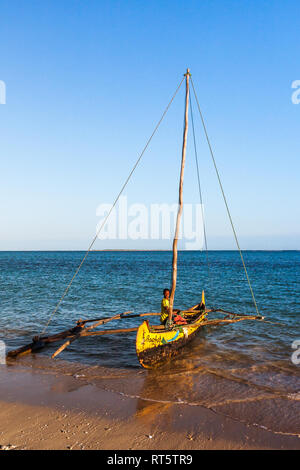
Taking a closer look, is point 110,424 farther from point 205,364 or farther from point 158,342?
point 205,364

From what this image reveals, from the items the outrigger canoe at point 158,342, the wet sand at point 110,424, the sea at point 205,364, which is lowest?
the sea at point 205,364

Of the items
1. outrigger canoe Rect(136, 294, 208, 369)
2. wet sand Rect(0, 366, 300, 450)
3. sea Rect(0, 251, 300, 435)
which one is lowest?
sea Rect(0, 251, 300, 435)

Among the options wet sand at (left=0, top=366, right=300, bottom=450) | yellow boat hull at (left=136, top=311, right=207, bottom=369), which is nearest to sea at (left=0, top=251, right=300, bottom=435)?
yellow boat hull at (left=136, top=311, right=207, bottom=369)

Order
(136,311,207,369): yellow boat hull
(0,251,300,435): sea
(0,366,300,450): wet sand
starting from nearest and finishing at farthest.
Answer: (0,366,300,450): wet sand, (0,251,300,435): sea, (136,311,207,369): yellow boat hull

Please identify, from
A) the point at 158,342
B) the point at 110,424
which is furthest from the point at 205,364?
the point at 110,424

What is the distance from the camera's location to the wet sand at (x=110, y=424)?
22.7 ft

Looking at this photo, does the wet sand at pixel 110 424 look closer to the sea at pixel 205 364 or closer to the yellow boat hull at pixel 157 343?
the sea at pixel 205 364

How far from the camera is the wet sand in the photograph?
6906 mm

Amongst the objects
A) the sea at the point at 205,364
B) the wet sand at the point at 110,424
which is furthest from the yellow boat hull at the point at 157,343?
the wet sand at the point at 110,424

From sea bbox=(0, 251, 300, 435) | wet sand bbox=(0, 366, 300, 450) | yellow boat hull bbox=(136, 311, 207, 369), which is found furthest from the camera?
yellow boat hull bbox=(136, 311, 207, 369)

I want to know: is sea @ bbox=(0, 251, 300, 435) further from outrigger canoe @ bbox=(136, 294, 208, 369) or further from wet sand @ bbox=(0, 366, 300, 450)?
wet sand @ bbox=(0, 366, 300, 450)

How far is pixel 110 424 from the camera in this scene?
7.68 meters

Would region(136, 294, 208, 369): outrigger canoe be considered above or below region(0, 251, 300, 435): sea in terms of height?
above
